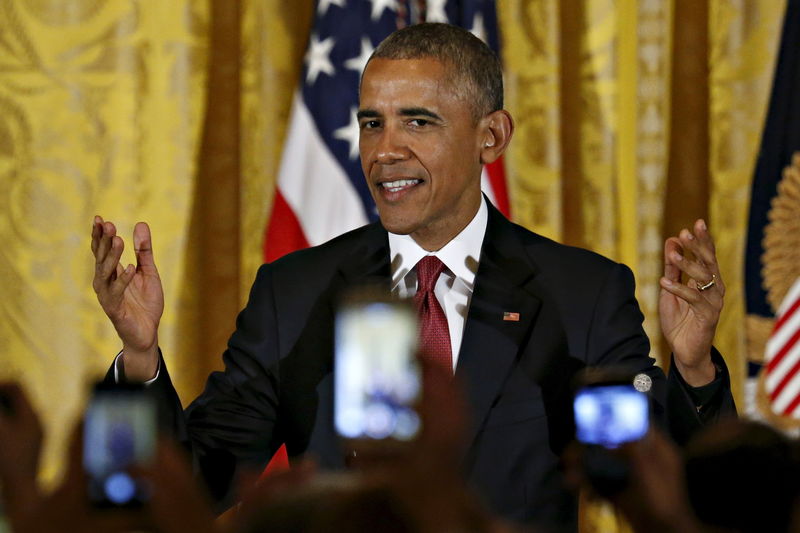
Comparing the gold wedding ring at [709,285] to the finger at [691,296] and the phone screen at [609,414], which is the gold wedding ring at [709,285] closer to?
the finger at [691,296]

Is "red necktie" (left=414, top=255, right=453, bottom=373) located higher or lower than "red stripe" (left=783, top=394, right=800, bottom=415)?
higher

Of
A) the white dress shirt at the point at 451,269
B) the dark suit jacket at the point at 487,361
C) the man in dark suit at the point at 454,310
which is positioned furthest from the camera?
the white dress shirt at the point at 451,269

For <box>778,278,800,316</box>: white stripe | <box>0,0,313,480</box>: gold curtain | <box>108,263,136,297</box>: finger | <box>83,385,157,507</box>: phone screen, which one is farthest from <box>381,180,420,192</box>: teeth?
<box>778,278,800,316</box>: white stripe

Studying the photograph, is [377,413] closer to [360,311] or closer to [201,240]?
[360,311]

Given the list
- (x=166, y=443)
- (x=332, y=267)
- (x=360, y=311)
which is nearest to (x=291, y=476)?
(x=166, y=443)

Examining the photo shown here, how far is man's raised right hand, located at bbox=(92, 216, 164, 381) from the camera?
1846 mm

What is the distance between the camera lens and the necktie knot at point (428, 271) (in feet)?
7.27

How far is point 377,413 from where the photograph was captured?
30.9 inches

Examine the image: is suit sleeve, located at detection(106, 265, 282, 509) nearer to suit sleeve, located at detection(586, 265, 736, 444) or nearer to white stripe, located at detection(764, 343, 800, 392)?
suit sleeve, located at detection(586, 265, 736, 444)

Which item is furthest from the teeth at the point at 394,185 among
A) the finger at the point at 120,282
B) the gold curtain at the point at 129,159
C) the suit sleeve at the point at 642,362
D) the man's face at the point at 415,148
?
the gold curtain at the point at 129,159

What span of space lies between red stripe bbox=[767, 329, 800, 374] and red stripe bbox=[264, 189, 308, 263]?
54.9 inches

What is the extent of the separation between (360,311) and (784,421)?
260cm

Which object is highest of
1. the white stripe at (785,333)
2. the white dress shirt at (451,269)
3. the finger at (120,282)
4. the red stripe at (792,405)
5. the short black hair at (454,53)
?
the short black hair at (454,53)

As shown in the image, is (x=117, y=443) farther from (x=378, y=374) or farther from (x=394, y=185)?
(x=394, y=185)
